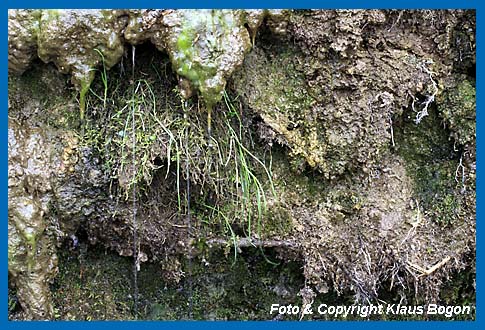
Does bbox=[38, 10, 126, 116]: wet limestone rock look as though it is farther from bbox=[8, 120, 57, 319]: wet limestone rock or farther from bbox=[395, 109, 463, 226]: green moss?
bbox=[395, 109, 463, 226]: green moss

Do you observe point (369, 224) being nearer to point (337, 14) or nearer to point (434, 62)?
point (434, 62)

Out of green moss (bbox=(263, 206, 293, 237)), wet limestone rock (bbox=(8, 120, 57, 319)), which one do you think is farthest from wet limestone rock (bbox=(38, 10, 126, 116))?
green moss (bbox=(263, 206, 293, 237))

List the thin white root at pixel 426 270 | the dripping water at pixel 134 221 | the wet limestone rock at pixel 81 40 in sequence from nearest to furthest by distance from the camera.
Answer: the wet limestone rock at pixel 81 40 → the dripping water at pixel 134 221 → the thin white root at pixel 426 270

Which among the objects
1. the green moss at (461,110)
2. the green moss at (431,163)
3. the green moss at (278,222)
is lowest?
the green moss at (278,222)

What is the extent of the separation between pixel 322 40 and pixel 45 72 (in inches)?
50.9

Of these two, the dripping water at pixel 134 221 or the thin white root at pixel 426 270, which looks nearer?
the dripping water at pixel 134 221

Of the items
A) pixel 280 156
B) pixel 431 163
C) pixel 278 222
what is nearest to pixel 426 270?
pixel 431 163

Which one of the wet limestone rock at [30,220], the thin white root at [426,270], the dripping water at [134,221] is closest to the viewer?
the wet limestone rock at [30,220]

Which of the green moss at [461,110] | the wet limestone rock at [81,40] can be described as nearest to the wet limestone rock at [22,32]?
the wet limestone rock at [81,40]

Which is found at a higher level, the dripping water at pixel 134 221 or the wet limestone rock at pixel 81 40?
the wet limestone rock at pixel 81 40

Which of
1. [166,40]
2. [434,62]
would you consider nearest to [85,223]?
[166,40]

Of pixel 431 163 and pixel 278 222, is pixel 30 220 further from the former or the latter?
pixel 431 163

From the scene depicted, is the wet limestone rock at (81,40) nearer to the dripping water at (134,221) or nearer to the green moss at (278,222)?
the dripping water at (134,221)

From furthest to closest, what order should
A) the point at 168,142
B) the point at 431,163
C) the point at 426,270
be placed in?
the point at 431,163 < the point at 426,270 < the point at 168,142
